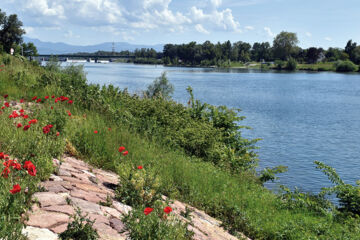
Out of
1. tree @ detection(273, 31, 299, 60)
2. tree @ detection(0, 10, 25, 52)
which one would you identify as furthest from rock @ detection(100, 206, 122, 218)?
tree @ detection(273, 31, 299, 60)

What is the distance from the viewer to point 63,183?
4.37 meters

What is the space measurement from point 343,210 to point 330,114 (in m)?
26.5

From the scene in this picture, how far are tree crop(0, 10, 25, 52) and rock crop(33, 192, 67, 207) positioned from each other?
74891 millimetres

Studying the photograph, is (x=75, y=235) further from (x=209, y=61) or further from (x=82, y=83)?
(x=209, y=61)

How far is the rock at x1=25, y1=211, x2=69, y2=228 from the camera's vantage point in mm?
3230

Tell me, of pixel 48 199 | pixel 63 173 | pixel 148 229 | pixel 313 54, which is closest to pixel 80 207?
pixel 48 199

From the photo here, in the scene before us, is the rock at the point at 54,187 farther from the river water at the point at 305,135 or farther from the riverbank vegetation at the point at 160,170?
the river water at the point at 305,135

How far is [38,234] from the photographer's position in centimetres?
307

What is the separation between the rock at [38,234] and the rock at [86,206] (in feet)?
2.09

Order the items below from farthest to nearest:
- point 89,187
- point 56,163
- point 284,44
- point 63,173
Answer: point 284,44, point 56,163, point 63,173, point 89,187

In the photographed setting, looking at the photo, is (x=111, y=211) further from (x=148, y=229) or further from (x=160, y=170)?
(x=160, y=170)

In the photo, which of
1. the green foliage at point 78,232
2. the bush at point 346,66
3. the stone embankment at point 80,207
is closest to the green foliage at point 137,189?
the stone embankment at point 80,207

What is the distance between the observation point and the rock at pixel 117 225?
142 inches

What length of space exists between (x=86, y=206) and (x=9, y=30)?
77812mm
